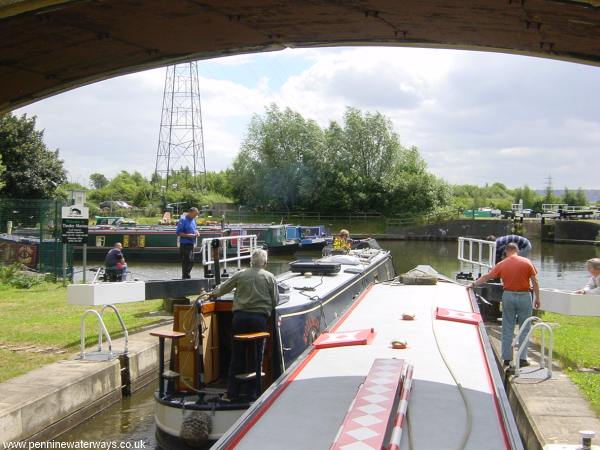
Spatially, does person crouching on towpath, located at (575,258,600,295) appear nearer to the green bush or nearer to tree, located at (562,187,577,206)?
the green bush

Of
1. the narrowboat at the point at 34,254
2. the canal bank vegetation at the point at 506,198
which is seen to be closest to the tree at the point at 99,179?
the canal bank vegetation at the point at 506,198

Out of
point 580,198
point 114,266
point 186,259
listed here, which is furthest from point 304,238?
point 580,198

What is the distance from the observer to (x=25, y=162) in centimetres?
4309

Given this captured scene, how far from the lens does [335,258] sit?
1359cm

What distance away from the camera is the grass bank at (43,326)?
31.2 feet

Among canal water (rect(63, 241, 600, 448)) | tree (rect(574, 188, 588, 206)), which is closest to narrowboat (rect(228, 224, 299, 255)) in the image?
canal water (rect(63, 241, 600, 448))

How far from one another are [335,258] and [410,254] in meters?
29.3

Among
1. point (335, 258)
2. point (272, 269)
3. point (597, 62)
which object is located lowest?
point (272, 269)

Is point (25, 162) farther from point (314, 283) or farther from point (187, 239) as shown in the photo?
point (314, 283)

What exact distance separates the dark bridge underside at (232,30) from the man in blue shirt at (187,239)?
3.34 meters

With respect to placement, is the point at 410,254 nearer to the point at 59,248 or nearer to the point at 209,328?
the point at 59,248

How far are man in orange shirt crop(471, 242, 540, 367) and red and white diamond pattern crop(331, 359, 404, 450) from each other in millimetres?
3747

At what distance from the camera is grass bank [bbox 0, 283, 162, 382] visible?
9.52 m

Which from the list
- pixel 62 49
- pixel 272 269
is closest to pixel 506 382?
pixel 62 49
